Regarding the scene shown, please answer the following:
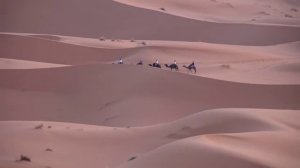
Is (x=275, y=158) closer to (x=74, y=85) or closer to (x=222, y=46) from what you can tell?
(x=74, y=85)

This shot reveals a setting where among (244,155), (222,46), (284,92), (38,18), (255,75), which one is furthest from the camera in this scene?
(38,18)

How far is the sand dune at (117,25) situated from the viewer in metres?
22.8

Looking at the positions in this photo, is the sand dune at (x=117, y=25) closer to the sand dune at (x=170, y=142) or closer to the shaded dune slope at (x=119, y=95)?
the shaded dune slope at (x=119, y=95)

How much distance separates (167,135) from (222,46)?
11.8m

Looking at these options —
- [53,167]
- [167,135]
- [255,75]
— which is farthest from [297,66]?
[53,167]

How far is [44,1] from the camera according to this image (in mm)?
24500

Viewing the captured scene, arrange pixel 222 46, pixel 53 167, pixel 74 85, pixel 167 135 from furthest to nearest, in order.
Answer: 1. pixel 222 46
2. pixel 74 85
3. pixel 167 135
4. pixel 53 167

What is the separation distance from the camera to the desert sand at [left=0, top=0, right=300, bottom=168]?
7.62 meters

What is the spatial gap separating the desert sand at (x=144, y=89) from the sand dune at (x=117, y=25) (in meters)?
0.04

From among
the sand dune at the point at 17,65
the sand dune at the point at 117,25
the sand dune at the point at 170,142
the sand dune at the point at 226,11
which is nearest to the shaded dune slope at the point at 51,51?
the sand dune at the point at 17,65

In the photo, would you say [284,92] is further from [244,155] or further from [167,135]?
[244,155]

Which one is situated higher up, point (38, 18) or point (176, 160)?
point (38, 18)

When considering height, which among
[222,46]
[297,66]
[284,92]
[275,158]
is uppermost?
[222,46]

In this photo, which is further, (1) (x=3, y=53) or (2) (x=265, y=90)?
(1) (x=3, y=53)
